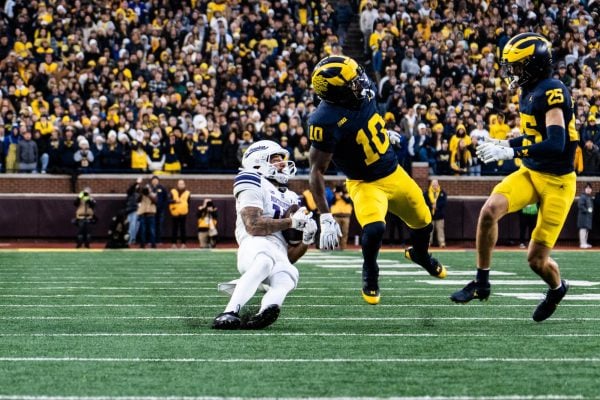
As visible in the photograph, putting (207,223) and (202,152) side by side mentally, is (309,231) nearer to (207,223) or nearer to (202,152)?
(207,223)

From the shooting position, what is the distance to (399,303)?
32.8 feet

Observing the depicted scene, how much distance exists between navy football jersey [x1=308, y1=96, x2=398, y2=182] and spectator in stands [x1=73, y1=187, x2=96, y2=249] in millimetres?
13945

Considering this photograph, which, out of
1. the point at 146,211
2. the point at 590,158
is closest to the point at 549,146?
the point at 146,211

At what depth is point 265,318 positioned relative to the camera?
7.70 metres

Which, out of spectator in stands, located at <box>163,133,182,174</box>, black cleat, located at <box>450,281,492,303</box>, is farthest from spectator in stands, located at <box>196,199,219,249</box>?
black cleat, located at <box>450,281,492,303</box>

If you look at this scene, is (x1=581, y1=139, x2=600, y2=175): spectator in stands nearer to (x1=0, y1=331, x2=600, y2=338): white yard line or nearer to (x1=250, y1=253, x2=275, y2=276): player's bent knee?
(x1=250, y1=253, x2=275, y2=276): player's bent knee

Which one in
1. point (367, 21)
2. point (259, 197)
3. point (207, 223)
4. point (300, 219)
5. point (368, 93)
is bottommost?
point (207, 223)

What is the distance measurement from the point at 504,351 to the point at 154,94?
1749cm

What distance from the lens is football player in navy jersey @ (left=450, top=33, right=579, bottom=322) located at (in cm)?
803

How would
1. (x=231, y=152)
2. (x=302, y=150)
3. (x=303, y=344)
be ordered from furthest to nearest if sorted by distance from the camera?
(x=231, y=152), (x=302, y=150), (x=303, y=344)

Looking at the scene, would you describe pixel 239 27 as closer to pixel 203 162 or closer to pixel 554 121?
pixel 203 162

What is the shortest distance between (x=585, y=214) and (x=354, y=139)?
636 inches

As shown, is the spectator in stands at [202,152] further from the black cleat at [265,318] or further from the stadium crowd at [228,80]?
the black cleat at [265,318]

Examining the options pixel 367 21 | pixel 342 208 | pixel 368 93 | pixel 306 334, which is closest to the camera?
pixel 306 334
